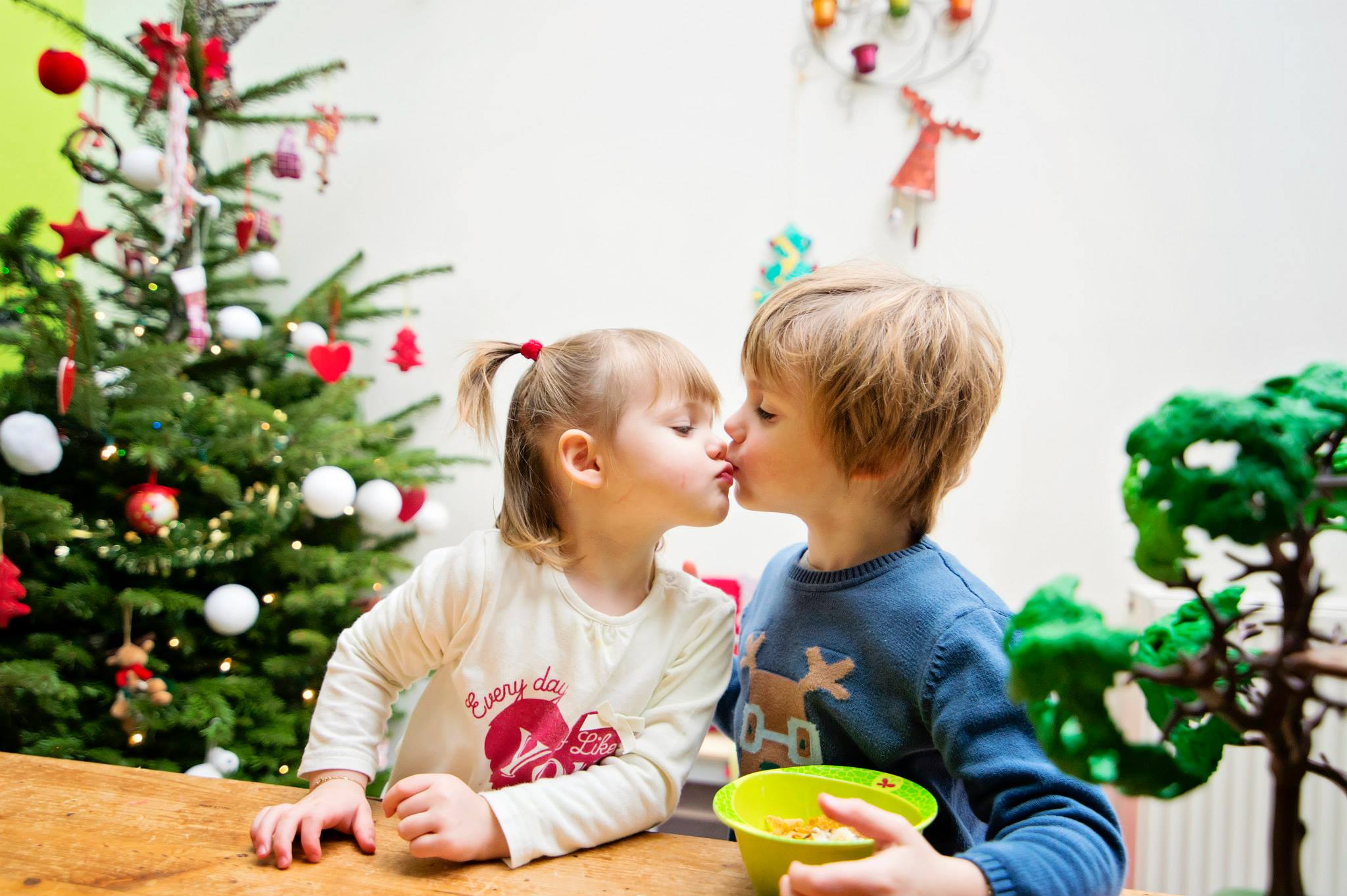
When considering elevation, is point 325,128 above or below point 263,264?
above

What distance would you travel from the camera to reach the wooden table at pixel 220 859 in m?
0.68

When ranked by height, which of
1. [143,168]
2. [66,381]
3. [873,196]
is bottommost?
[66,381]

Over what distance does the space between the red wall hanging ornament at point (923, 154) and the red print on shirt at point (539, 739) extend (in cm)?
169

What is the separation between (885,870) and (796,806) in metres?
0.18

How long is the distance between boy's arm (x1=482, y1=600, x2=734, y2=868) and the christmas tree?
1.19m

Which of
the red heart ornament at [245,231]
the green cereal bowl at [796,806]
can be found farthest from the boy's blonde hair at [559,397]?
the red heart ornament at [245,231]

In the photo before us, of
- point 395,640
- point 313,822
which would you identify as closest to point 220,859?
point 313,822

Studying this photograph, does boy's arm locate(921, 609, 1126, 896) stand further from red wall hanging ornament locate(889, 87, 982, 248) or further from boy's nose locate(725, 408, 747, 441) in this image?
red wall hanging ornament locate(889, 87, 982, 248)

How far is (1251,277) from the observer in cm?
211

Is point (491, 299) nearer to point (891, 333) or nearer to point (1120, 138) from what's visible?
point (1120, 138)

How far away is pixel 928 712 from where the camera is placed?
77 centimetres

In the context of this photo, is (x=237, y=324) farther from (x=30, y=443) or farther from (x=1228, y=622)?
(x=1228, y=622)

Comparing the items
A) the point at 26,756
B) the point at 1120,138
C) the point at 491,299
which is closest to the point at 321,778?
the point at 26,756

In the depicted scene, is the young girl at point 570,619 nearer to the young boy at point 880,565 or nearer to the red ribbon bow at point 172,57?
the young boy at point 880,565
